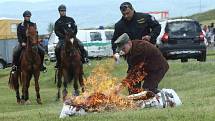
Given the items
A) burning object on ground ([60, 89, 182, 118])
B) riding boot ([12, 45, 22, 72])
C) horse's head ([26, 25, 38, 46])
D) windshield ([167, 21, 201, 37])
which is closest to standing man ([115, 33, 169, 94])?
burning object on ground ([60, 89, 182, 118])

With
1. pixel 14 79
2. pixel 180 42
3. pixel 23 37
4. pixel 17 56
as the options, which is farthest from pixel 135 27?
pixel 180 42

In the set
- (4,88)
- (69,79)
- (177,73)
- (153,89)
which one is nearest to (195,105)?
(153,89)

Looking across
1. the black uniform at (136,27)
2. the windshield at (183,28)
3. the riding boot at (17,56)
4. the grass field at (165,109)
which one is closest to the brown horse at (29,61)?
the riding boot at (17,56)

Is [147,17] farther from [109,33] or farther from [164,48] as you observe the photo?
[109,33]

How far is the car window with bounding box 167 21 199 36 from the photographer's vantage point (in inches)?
1003

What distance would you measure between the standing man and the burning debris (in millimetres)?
93

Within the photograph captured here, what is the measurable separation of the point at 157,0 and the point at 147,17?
109695 millimetres

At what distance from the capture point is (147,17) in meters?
12.5

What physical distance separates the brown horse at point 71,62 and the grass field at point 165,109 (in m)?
0.85

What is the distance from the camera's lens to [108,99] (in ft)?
33.9

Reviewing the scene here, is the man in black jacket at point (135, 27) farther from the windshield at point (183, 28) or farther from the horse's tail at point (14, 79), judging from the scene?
the windshield at point (183, 28)

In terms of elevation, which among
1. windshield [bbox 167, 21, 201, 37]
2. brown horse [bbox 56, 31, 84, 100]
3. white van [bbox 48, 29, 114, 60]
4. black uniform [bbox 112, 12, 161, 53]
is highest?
black uniform [bbox 112, 12, 161, 53]

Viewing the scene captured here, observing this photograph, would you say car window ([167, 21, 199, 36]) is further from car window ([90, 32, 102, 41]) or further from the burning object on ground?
car window ([90, 32, 102, 41])

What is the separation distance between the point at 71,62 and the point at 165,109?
26.4ft
